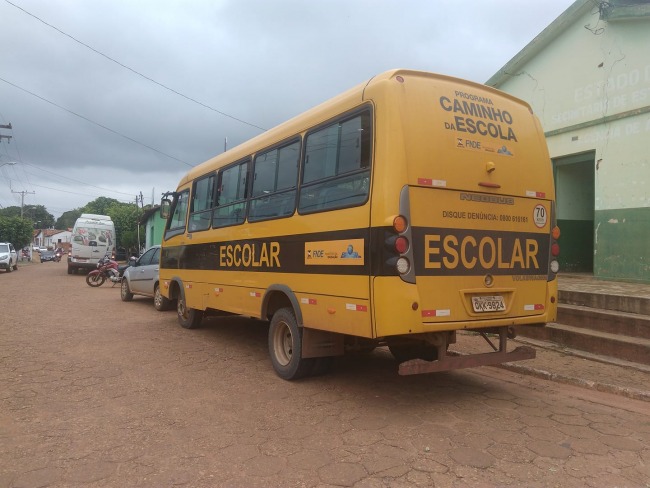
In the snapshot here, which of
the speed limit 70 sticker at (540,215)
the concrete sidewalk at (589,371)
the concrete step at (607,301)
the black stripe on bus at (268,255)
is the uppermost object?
the speed limit 70 sticker at (540,215)

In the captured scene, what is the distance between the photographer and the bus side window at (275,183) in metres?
5.42

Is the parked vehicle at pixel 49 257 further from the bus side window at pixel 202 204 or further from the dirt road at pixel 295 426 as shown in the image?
the dirt road at pixel 295 426

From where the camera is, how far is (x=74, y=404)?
15.5 feet

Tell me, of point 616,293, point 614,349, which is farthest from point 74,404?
point 616,293

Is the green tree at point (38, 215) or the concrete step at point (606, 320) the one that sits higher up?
the green tree at point (38, 215)

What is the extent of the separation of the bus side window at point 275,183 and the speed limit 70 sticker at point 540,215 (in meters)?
2.50

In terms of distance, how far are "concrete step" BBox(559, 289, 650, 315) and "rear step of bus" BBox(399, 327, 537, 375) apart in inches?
96.8

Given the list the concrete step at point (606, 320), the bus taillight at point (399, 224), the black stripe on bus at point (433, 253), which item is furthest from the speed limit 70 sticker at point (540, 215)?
the concrete step at point (606, 320)

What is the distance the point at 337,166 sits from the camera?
471 centimetres

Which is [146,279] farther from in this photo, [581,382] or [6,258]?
[6,258]

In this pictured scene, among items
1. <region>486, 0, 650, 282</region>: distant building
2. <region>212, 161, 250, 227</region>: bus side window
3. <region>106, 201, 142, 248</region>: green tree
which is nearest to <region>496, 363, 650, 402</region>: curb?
<region>486, 0, 650, 282</region>: distant building

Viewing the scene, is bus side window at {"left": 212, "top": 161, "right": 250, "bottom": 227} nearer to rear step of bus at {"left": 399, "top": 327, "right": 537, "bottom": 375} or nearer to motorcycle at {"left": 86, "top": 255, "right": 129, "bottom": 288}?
rear step of bus at {"left": 399, "top": 327, "right": 537, "bottom": 375}

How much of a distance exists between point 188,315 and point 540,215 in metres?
6.24

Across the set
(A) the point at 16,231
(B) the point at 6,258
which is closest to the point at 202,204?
(B) the point at 6,258
